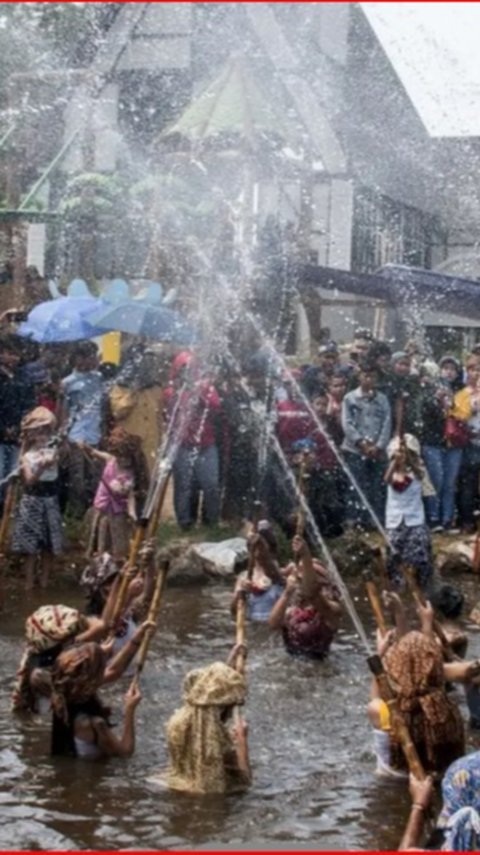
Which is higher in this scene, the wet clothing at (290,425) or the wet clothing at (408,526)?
the wet clothing at (290,425)

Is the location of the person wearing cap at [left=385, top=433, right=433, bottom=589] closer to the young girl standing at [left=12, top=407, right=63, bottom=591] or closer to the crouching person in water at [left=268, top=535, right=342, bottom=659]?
the crouching person in water at [left=268, top=535, right=342, bottom=659]

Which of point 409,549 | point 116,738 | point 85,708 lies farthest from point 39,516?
point 85,708

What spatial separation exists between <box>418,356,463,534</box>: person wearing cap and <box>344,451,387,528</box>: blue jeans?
0.52 metres

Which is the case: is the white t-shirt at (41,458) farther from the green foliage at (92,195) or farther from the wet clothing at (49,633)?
the green foliage at (92,195)

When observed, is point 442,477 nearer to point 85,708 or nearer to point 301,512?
point 301,512

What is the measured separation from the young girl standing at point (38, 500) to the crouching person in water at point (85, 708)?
442 centimetres

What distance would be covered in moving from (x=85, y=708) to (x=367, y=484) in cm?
675

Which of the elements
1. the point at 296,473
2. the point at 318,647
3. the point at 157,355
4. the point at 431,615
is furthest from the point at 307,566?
the point at 157,355

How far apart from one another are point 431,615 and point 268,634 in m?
3.10

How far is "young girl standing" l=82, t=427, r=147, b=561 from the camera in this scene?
11938mm

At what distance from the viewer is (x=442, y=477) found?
1416cm

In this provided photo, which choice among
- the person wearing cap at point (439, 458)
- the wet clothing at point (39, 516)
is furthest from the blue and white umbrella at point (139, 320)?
the wet clothing at point (39, 516)

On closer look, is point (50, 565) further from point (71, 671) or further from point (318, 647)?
point (71, 671)

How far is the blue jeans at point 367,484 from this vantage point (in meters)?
13.7
